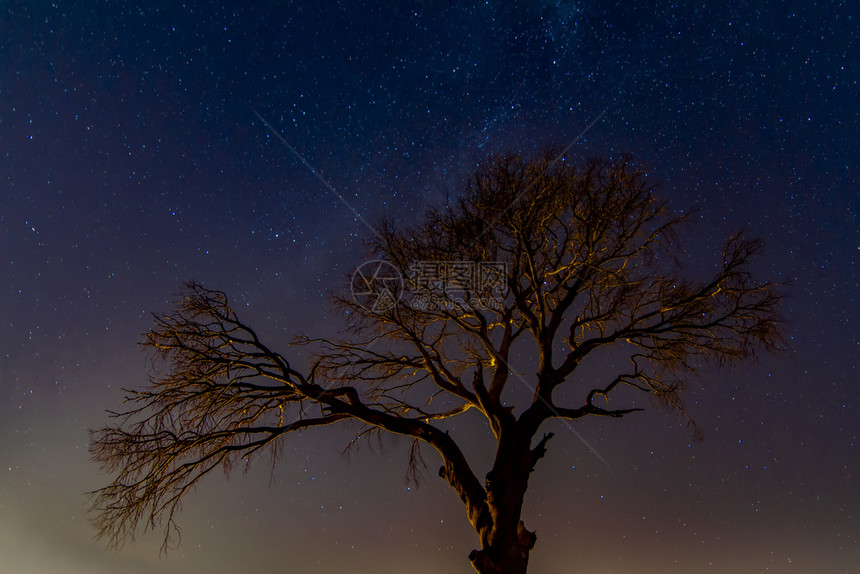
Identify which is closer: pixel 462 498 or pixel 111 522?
pixel 111 522

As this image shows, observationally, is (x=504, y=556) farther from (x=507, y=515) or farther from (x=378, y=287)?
(x=378, y=287)

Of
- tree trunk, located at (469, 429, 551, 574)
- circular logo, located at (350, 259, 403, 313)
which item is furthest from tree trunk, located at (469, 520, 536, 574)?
circular logo, located at (350, 259, 403, 313)

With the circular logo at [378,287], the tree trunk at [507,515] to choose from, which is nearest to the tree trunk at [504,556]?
the tree trunk at [507,515]

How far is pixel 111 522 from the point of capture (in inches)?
229

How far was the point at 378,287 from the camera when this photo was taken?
313 inches

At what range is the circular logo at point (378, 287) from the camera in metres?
7.87

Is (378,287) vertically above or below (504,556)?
above

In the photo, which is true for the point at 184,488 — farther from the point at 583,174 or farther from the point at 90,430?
the point at 583,174

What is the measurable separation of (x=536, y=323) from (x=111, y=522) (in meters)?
5.77

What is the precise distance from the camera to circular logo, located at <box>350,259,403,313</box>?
7867mm

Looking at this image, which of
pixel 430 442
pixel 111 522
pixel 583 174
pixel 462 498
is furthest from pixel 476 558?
pixel 583 174

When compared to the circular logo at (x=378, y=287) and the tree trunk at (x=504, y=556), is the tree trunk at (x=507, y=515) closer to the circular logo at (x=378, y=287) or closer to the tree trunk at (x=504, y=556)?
the tree trunk at (x=504, y=556)

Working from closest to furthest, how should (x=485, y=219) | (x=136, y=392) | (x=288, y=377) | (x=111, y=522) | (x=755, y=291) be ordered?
(x=111, y=522), (x=136, y=392), (x=288, y=377), (x=755, y=291), (x=485, y=219)

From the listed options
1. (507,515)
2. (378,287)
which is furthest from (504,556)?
(378,287)
